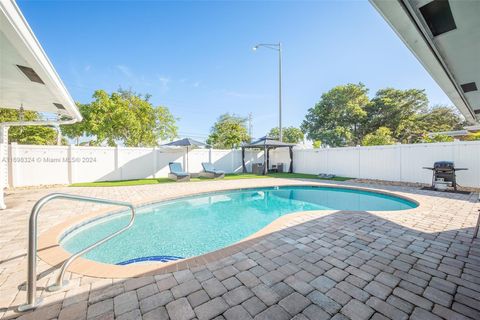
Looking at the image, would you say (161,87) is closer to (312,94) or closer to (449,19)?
(312,94)

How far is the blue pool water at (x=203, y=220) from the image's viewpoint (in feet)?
12.9

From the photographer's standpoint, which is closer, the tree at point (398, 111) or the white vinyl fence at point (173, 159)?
the white vinyl fence at point (173, 159)

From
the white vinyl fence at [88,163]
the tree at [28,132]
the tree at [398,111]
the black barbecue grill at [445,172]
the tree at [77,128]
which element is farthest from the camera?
the tree at [398,111]

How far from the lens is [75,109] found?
6055 mm

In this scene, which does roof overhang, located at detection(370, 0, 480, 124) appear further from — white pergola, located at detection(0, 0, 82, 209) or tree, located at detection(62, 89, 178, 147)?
tree, located at detection(62, 89, 178, 147)

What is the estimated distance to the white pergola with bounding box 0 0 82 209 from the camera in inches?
89.5

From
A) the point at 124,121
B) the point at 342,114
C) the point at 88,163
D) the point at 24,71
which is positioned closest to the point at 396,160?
the point at 24,71

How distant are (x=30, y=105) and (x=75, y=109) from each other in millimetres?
1280

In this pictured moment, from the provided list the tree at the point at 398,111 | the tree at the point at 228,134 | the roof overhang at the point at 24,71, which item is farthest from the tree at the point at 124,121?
the tree at the point at 398,111

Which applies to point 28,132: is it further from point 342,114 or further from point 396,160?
point 342,114

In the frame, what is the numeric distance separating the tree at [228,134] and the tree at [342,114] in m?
9.66

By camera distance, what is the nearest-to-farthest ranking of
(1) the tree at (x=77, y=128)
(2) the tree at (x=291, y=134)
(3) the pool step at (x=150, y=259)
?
1. (3) the pool step at (x=150, y=259)
2. (1) the tree at (x=77, y=128)
3. (2) the tree at (x=291, y=134)

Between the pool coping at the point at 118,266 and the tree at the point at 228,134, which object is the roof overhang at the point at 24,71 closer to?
the pool coping at the point at 118,266

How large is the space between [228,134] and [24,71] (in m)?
19.1
